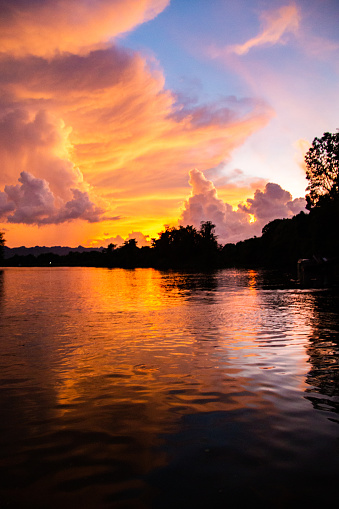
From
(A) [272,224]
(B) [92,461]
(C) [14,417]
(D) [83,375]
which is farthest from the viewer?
(A) [272,224]

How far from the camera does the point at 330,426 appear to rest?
610 cm

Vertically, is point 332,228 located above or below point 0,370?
above

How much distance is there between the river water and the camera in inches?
177

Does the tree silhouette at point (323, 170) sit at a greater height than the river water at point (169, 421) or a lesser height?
greater

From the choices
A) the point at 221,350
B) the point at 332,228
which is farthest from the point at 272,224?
the point at 221,350

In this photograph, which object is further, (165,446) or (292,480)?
(165,446)

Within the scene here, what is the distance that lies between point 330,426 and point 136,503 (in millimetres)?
3603

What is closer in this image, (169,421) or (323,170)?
(169,421)

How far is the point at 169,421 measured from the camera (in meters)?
6.50

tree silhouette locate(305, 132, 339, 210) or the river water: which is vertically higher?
tree silhouette locate(305, 132, 339, 210)

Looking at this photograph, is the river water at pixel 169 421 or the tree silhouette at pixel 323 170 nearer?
the river water at pixel 169 421

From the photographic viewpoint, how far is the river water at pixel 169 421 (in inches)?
177

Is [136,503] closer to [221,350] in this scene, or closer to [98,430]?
[98,430]

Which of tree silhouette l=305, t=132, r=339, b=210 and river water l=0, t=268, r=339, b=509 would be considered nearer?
river water l=0, t=268, r=339, b=509
